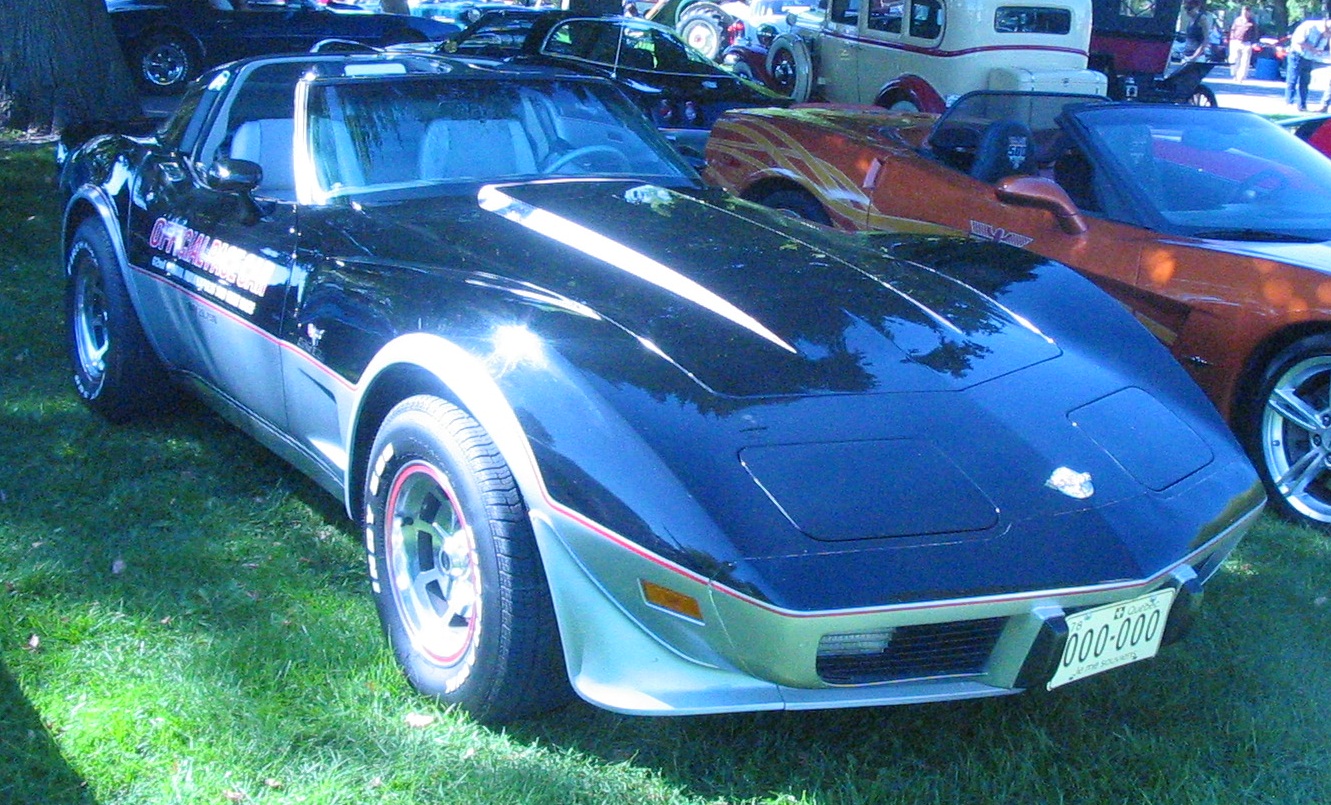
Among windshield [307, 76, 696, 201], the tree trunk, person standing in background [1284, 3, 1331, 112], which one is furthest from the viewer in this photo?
person standing in background [1284, 3, 1331, 112]

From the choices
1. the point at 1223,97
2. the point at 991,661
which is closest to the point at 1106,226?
the point at 991,661

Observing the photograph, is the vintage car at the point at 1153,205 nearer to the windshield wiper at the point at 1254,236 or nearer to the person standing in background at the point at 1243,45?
the windshield wiper at the point at 1254,236

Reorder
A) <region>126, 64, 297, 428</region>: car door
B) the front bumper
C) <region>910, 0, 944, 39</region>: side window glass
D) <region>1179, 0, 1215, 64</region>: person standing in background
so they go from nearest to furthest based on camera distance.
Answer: the front bumper, <region>126, 64, 297, 428</region>: car door, <region>910, 0, 944, 39</region>: side window glass, <region>1179, 0, 1215, 64</region>: person standing in background

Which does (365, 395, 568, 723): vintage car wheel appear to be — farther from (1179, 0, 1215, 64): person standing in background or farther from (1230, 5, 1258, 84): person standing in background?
(1230, 5, 1258, 84): person standing in background

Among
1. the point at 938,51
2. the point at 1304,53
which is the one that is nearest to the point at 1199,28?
the point at 1304,53

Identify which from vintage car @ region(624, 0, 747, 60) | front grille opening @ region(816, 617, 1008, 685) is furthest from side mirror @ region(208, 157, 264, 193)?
vintage car @ region(624, 0, 747, 60)

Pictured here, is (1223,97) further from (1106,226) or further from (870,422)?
(870,422)

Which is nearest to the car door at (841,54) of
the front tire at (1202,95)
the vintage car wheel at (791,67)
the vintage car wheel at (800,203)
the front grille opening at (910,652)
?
the vintage car wheel at (791,67)

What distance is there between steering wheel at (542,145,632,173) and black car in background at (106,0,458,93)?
12229mm

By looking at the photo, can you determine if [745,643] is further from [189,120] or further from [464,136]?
[189,120]

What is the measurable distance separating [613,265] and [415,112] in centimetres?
105

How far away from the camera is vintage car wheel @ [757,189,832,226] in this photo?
19.1 feet

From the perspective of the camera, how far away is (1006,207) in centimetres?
496

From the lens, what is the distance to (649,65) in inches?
448
